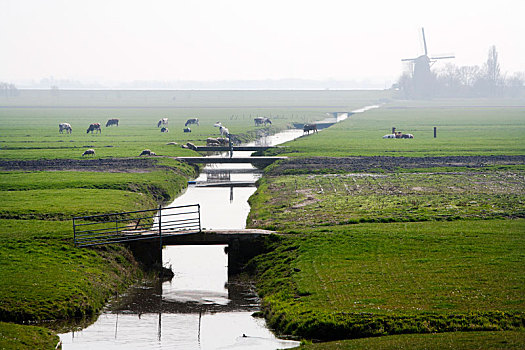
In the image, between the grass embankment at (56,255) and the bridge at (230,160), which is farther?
the bridge at (230,160)

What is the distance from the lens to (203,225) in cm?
3809

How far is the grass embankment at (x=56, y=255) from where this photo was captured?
23359 mm

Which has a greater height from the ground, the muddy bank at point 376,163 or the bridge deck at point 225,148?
the bridge deck at point 225,148

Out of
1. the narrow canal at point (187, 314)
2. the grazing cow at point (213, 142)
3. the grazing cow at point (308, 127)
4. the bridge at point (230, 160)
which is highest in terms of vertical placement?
the grazing cow at point (308, 127)

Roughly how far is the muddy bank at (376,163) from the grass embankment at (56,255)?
14.9m

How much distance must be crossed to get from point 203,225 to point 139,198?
25.8 feet

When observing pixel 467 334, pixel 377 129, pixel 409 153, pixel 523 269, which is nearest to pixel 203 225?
pixel 523 269

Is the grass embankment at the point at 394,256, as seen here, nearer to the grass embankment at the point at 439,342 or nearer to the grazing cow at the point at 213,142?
the grass embankment at the point at 439,342

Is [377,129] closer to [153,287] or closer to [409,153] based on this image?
[409,153]

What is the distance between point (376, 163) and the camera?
62594 millimetres

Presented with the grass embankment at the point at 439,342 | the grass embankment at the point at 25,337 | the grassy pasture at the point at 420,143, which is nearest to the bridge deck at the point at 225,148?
the grassy pasture at the point at 420,143

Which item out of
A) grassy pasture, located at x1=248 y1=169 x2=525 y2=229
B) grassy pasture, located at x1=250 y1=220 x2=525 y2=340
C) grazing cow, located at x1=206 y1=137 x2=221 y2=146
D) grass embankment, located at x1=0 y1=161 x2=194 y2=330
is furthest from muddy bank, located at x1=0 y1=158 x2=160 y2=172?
grassy pasture, located at x1=250 y1=220 x2=525 y2=340

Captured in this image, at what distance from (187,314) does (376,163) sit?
40583mm

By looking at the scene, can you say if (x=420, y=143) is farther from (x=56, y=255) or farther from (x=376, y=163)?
(x=56, y=255)
